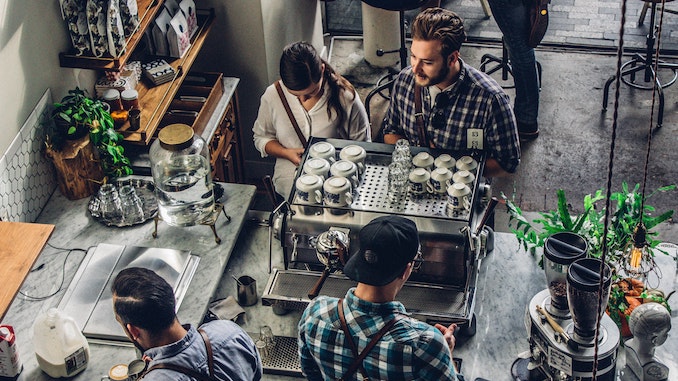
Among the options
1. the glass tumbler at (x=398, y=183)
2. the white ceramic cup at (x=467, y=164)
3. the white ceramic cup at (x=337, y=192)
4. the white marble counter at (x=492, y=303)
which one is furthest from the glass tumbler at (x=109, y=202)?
the white ceramic cup at (x=467, y=164)

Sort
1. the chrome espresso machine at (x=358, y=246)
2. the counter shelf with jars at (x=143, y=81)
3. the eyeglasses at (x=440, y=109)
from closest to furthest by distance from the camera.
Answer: the chrome espresso machine at (x=358, y=246) < the eyeglasses at (x=440, y=109) < the counter shelf with jars at (x=143, y=81)

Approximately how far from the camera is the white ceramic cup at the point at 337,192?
3492 mm

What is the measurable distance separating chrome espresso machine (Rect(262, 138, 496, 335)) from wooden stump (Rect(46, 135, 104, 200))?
1.08 m

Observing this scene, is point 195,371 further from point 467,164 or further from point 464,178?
point 467,164

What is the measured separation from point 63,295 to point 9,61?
103 cm

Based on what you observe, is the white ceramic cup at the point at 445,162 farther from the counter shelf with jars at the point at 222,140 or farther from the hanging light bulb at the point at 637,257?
the counter shelf with jars at the point at 222,140

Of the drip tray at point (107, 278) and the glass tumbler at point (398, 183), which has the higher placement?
the glass tumbler at point (398, 183)

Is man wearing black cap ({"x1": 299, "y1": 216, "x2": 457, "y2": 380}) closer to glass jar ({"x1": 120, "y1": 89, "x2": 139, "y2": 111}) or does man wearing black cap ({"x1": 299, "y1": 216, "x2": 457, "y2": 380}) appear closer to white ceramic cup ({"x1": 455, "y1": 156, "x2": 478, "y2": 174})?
white ceramic cup ({"x1": 455, "y1": 156, "x2": 478, "y2": 174})

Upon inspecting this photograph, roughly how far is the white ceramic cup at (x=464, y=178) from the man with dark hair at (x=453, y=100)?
35 cm

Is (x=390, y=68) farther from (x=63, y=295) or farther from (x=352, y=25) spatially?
(x=63, y=295)

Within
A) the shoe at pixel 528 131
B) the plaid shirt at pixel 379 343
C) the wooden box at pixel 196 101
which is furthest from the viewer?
the shoe at pixel 528 131

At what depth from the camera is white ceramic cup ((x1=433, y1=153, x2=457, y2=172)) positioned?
3.65 metres

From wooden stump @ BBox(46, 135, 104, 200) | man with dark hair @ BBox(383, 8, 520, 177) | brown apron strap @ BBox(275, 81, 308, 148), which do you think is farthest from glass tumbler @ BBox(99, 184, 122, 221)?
man with dark hair @ BBox(383, 8, 520, 177)

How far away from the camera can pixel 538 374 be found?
10.9 feet
